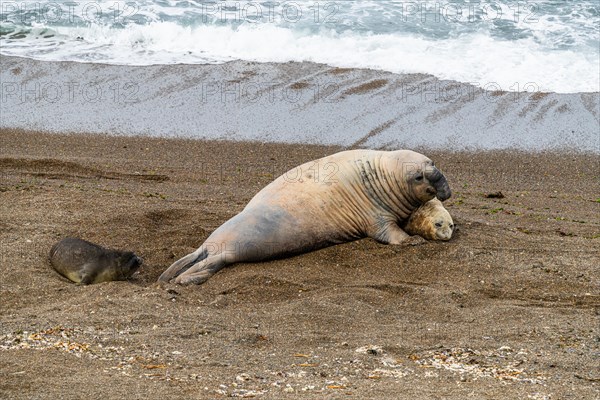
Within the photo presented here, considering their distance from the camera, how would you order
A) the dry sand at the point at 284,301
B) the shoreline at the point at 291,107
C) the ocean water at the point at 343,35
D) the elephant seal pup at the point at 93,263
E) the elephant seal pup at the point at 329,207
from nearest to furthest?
the dry sand at the point at 284,301, the elephant seal pup at the point at 93,263, the elephant seal pup at the point at 329,207, the shoreline at the point at 291,107, the ocean water at the point at 343,35

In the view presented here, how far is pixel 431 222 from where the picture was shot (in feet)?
25.2

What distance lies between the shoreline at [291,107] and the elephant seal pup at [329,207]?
10.5 ft

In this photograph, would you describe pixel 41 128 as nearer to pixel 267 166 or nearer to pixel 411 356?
pixel 267 166

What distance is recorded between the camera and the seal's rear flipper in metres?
6.72

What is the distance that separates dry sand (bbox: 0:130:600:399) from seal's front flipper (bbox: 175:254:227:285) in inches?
3.6

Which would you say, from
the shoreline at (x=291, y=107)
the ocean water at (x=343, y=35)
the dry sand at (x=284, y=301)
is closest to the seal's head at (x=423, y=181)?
the dry sand at (x=284, y=301)

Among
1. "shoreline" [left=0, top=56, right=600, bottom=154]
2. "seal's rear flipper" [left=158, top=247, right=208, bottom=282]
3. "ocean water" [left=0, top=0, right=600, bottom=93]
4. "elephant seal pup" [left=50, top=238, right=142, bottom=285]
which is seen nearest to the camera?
"elephant seal pup" [left=50, top=238, right=142, bottom=285]

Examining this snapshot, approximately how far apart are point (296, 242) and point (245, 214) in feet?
1.60

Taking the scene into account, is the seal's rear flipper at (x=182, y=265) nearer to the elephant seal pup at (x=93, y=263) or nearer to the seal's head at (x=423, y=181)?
the elephant seal pup at (x=93, y=263)

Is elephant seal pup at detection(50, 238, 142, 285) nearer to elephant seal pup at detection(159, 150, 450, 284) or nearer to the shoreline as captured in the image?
elephant seal pup at detection(159, 150, 450, 284)

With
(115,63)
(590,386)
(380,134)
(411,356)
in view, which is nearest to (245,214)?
(411,356)

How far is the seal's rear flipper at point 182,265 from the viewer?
6723mm

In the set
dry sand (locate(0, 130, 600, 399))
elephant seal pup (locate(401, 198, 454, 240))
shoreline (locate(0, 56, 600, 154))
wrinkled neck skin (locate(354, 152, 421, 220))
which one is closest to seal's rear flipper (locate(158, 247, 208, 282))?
dry sand (locate(0, 130, 600, 399))

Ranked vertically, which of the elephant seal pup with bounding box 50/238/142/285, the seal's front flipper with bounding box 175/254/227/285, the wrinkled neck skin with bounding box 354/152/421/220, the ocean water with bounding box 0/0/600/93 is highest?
the ocean water with bounding box 0/0/600/93
